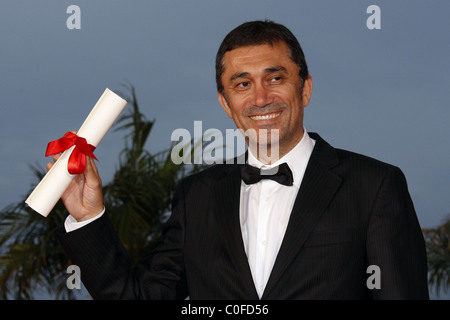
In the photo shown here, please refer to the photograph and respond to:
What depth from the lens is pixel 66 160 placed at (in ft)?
13.0

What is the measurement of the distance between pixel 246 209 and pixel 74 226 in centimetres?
118

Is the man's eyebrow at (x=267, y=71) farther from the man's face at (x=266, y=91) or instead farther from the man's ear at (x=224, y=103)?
the man's ear at (x=224, y=103)

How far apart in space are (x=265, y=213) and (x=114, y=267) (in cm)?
109

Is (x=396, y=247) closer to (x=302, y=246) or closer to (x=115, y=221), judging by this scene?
(x=302, y=246)

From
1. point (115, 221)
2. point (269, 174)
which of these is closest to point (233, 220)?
point (269, 174)

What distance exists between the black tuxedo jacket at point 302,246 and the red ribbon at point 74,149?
431 millimetres

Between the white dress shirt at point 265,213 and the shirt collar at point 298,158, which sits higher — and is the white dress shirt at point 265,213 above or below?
below

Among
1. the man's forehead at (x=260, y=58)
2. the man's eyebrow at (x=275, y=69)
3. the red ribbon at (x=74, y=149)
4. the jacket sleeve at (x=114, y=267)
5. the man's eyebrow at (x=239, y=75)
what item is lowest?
the jacket sleeve at (x=114, y=267)

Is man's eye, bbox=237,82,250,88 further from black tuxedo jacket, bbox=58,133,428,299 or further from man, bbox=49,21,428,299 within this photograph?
black tuxedo jacket, bbox=58,133,428,299

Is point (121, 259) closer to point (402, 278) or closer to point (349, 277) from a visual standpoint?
point (349, 277)

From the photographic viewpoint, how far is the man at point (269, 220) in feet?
12.5

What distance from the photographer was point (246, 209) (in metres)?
4.30

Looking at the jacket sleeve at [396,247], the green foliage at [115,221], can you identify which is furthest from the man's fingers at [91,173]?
the green foliage at [115,221]
